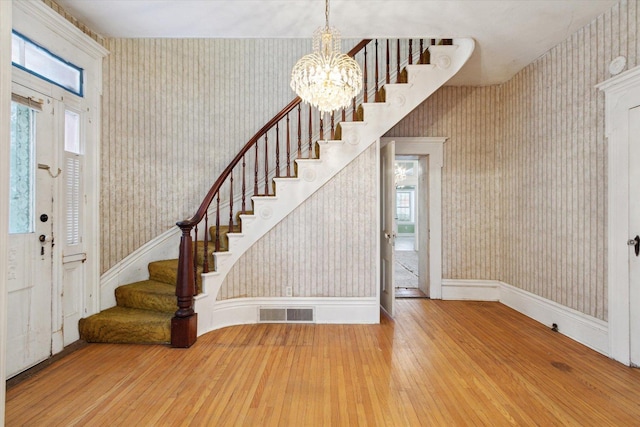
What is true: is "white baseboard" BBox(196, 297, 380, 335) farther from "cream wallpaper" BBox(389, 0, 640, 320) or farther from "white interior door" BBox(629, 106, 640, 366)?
"white interior door" BBox(629, 106, 640, 366)

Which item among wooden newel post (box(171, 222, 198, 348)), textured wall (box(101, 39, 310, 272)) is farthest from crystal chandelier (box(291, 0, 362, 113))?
textured wall (box(101, 39, 310, 272))

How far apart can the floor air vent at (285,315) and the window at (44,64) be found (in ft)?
10.2

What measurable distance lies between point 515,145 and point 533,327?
239 cm

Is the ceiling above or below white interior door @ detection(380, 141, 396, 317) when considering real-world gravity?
above

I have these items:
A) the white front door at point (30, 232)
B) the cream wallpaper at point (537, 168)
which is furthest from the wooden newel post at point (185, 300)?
the cream wallpaper at point (537, 168)

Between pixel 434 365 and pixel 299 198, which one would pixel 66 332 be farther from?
pixel 434 365

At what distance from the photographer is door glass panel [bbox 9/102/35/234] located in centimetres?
254

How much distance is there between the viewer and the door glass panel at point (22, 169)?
2.54m

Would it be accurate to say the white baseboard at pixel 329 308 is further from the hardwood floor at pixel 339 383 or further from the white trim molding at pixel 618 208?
the white trim molding at pixel 618 208

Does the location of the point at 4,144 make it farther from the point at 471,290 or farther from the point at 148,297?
the point at 471,290

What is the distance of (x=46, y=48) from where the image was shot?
9.20 ft

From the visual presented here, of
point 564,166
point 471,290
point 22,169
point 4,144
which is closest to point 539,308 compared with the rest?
point 471,290

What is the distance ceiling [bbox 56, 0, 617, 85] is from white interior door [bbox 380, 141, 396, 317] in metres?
1.33

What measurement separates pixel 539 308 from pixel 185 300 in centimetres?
408
